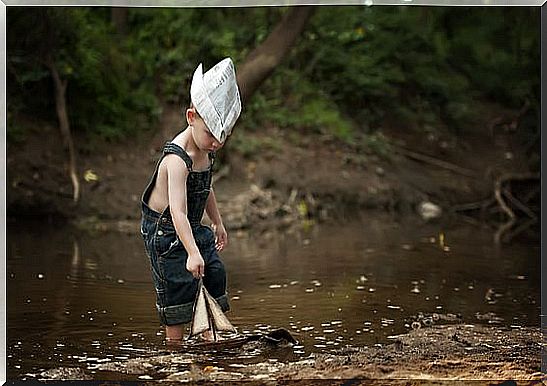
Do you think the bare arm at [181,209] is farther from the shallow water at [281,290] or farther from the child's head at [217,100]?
the shallow water at [281,290]

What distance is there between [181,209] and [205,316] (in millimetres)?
333

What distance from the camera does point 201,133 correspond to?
2865 mm

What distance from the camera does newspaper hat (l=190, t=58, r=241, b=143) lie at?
9.12ft

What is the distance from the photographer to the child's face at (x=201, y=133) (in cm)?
285

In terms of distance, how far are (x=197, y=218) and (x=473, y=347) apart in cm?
95

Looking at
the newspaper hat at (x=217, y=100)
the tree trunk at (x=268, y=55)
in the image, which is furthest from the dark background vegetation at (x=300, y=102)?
the newspaper hat at (x=217, y=100)

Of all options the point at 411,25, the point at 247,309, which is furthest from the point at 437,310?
the point at 411,25

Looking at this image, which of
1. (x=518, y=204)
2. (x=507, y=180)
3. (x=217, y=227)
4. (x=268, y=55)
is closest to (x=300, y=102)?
(x=507, y=180)

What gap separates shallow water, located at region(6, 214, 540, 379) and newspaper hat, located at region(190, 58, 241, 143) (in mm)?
679

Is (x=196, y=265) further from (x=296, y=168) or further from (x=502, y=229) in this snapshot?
(x=296, y=168)

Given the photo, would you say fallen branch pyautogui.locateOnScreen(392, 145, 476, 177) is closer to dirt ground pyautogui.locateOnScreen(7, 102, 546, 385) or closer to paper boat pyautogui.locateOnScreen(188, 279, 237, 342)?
dirt ground pyautogui.locateOnScreen(7, 102, 546, 385)

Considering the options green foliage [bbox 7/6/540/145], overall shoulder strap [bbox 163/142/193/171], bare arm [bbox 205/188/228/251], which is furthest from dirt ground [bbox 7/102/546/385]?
overall shoulder strap [bbox 163/142/193/171]

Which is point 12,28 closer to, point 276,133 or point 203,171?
point 276,133

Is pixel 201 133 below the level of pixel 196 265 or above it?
above
